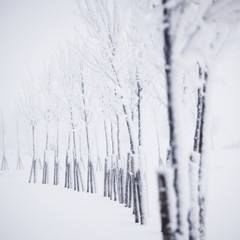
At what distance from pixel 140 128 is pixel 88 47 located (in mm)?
2578

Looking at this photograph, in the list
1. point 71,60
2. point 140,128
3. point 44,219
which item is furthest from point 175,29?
point 71,60

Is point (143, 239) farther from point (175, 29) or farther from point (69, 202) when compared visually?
point (69, 202)

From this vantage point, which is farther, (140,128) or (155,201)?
(155,201)

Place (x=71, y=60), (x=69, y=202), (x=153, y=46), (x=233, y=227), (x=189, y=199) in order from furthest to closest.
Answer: (x=71, y=60) < (x=69, y=202) < (x=233, y=227) < (x=153, y=46) < (x=189, y=199)

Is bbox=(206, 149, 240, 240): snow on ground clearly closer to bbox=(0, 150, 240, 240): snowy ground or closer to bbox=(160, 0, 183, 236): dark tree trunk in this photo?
bbox=(0, 150, 240, 240): snowy ground

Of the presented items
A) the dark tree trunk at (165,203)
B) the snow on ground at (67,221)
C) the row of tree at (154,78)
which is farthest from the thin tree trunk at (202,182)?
the snow on ground at (67,221)

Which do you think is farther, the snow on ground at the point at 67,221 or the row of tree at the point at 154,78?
the snow on ground at the point at 67,221

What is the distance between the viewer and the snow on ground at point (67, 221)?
5000 millimetres

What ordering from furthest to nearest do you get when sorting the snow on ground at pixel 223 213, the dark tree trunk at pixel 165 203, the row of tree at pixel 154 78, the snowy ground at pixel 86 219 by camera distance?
the snowy ground at pixel 86 219 → the snow on ground at pixel 223 213 → the row of tree at pixel 154 78 → the dark tree trunk at pixel 165 203

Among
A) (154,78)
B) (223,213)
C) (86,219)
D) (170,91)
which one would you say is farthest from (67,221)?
(170,91)

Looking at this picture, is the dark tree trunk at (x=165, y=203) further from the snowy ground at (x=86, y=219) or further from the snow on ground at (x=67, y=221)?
the snow on ground at (x=67, y=221)

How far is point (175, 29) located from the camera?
108 inches

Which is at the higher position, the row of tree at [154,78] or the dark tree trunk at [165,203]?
the row of tree at [154,78]

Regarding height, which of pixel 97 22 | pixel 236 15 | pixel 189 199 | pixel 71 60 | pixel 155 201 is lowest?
pixel 155 201
